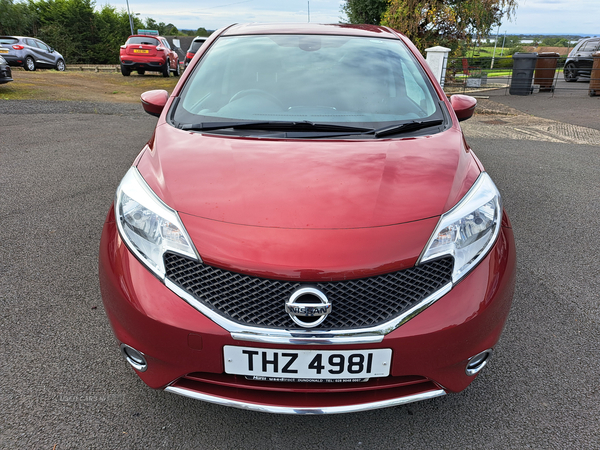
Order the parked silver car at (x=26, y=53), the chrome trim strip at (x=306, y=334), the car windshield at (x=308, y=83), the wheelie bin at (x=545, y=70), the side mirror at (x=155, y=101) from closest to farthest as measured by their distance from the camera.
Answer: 1. the chrome trim strip at (x=306, y=334)
2. the car windshield at (x=308, y=83)
3. the side mirror at (x=155, y=101)
4. the wheelie bin at (x=545, y=70)
5. the parked silver car at (x=26, y=53)

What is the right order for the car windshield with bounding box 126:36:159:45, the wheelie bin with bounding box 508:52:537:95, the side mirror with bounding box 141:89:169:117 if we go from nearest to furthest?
the side mirror with bounding box 141:89:169:117
the wheelie bin with bounding box 508:52:537:95
the car windshield with bounding box 126:36:159:45

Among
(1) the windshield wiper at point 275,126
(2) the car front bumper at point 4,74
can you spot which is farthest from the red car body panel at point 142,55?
(1) the windshield wiper at point 275,126

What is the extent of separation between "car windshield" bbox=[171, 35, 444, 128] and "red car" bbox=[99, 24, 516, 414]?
1.36ft

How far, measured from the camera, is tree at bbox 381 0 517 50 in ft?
53.5

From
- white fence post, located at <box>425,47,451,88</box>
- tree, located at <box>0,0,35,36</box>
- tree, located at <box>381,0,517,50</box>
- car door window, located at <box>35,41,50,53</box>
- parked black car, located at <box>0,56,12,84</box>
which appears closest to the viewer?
parked black car, located at <box>0,56,12,84</box>

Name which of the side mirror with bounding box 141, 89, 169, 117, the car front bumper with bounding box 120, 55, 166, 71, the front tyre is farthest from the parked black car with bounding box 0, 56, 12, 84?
the side mirror with bounding box 141, 89, 169, 117

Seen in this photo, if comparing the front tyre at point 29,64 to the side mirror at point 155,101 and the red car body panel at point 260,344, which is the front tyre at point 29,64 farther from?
the red car body panel at point 260,344

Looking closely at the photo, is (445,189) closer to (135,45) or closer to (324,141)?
(324,141)

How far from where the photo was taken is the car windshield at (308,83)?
2408mm

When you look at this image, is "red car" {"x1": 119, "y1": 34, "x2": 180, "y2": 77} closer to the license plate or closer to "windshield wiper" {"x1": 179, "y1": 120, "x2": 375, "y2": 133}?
"windshield wiper" {"x1": 179, "y1": 120, "x2": 375, "y2": 133}

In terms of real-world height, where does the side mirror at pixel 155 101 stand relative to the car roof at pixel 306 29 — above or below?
below

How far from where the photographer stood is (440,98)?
2590 mm

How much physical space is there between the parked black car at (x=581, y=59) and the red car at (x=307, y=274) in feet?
66.4

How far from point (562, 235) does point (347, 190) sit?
284 cm
